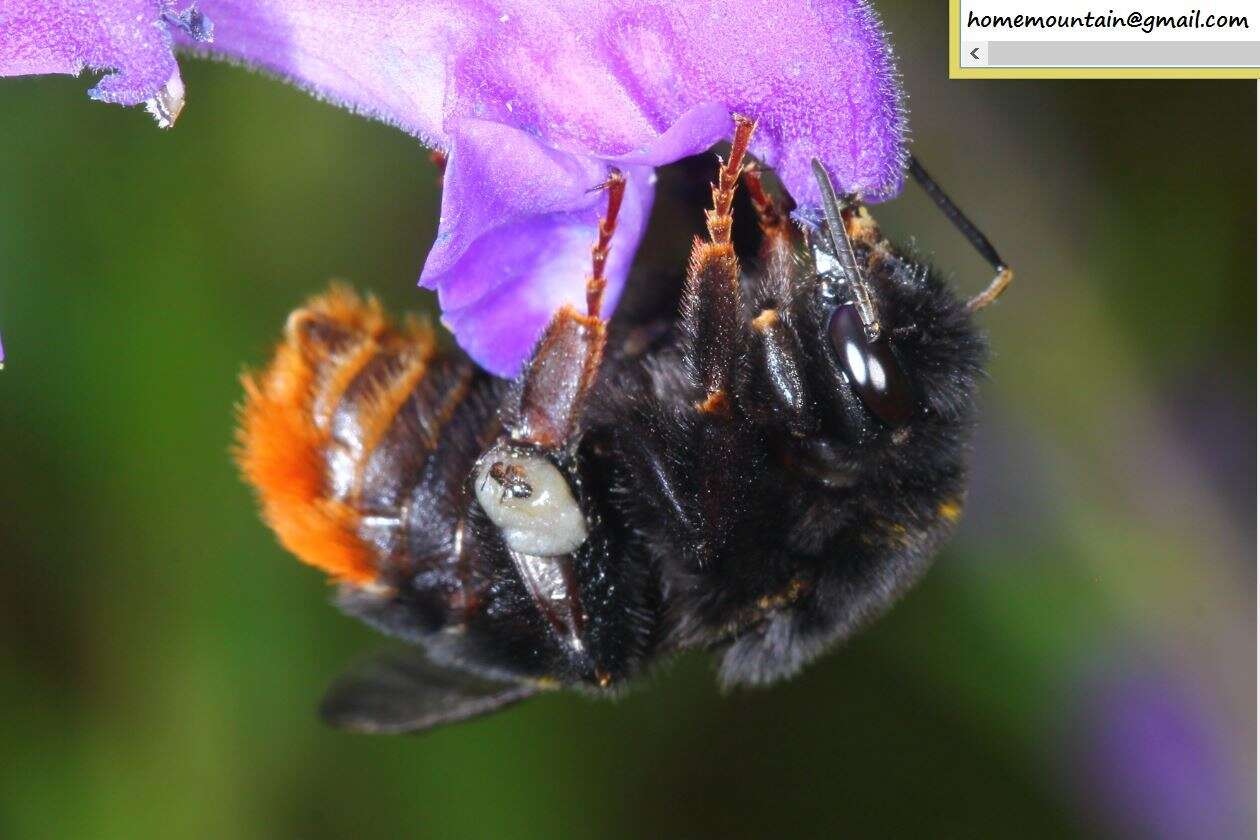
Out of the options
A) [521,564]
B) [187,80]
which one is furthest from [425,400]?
[187,80]

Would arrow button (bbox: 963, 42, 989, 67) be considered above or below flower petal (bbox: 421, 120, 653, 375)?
above

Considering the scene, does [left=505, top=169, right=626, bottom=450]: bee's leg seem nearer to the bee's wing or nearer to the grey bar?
the bee's wing

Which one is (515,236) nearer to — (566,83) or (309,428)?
(566,83)

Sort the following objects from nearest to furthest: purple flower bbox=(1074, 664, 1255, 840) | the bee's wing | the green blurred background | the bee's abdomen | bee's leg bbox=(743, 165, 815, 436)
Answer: bee's leg bbox=(743, 165, 815, 436) < the bee's abdomen < the bee's wing < the green blurred background < purple flower bbox=(1074, 664, 1255, 840)

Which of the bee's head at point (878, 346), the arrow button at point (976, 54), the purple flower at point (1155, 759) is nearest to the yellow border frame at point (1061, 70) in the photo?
the arrow button at point (976, 54)

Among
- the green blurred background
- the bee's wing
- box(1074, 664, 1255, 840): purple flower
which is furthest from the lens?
box(1074, 664, 1255, 840): purple flower

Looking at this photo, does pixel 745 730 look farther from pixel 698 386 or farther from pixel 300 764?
pixel 698 386

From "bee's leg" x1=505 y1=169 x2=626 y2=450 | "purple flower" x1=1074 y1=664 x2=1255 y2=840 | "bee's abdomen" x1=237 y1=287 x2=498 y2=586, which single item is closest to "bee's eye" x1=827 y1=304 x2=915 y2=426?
"bee's leg" x1=505 y1=169 x2=626 y2=450
